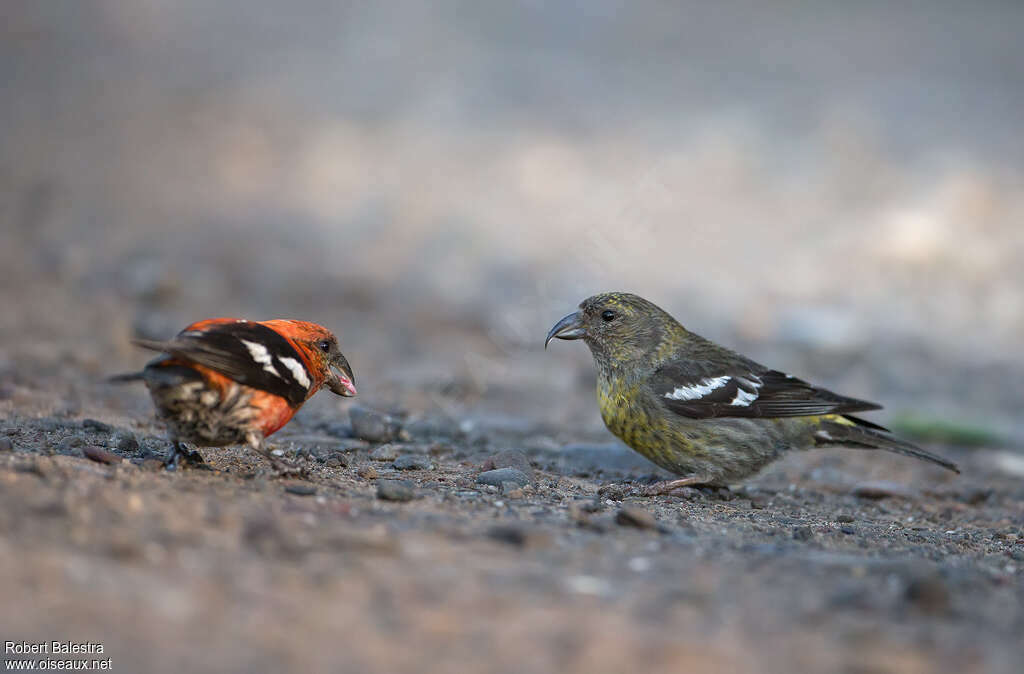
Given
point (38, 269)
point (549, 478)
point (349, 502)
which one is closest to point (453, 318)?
point (38, 269)

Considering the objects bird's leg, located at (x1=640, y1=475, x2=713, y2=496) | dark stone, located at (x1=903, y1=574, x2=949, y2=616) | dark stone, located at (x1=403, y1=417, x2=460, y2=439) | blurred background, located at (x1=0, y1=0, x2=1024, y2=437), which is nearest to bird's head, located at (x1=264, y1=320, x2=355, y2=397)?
dark stone, located at (x1=403, y1=417, x2=460, y2=439)

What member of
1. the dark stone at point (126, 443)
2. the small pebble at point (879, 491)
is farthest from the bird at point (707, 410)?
the dark stone at point (126, 443)

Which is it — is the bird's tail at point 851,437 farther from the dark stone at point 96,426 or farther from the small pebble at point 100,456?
the dark stone at point 96,426

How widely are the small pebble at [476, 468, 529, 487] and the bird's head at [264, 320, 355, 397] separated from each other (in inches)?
34.8

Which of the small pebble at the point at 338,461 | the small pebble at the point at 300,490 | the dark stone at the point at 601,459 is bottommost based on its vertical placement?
the small pebble at the point at 300,490

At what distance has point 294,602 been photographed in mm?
3062

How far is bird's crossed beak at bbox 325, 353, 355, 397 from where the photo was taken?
5332mm

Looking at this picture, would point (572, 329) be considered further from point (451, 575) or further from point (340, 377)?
point (451, 575)

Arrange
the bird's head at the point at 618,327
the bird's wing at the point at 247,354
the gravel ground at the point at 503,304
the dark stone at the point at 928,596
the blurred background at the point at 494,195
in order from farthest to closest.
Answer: the blurred background at the point at 494,195, the bird's head at the point at 618,327, the bird's wing at the point at 247,354, the dark stone at the point at 928,596, the gravel ground at the point at 503,304

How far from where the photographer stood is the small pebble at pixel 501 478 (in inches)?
204

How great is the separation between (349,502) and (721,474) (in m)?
2.41

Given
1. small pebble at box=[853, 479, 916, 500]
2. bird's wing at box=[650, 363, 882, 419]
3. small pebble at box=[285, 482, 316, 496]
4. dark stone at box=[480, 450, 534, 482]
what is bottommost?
small pebble at box=[285, 482, 316, 496]

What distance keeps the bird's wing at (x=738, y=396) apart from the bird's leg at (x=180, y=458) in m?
2.55

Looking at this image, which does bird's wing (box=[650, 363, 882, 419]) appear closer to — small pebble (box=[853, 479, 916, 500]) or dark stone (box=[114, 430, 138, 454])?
small pebble (box=[853, 479, 916, 500])
